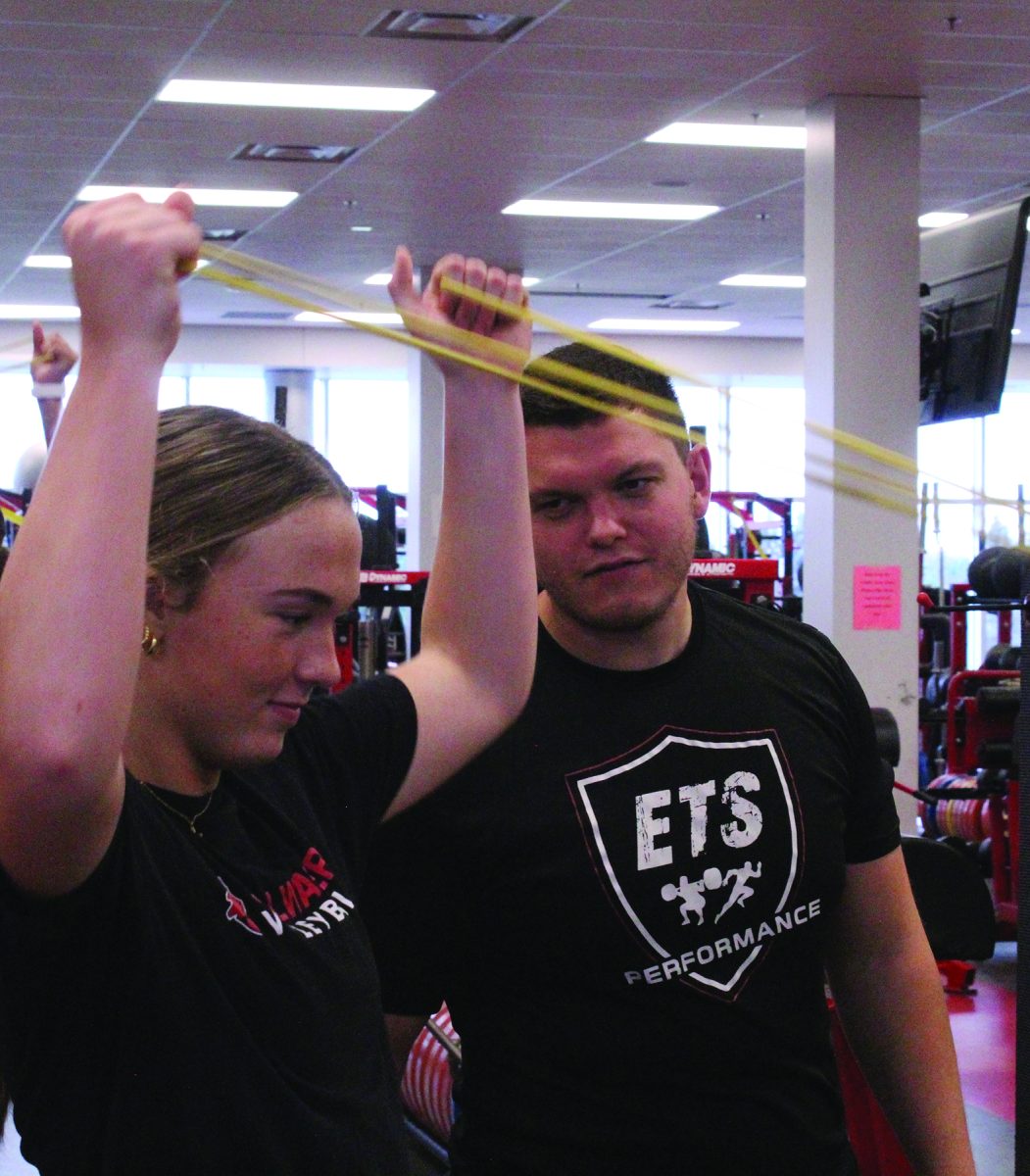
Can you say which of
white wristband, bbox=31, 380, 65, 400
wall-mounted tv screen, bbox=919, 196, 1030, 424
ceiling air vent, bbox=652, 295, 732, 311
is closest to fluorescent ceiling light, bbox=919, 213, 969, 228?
ceiling air vent, bbox=652, 295, 732, 311

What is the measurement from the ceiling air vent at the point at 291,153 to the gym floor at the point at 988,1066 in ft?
16.0

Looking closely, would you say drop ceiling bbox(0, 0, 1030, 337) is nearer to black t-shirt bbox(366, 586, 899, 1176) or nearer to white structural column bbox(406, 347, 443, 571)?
white structural column bbox(406, 347, 443, 571)

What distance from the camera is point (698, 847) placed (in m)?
1.44

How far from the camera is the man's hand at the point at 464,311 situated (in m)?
1.13

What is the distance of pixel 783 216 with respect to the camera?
30.7 feet

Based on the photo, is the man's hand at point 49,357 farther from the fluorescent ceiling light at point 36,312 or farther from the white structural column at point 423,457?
the fluorescent ceiling light at point 36,312

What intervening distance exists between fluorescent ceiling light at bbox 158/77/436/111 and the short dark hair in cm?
548

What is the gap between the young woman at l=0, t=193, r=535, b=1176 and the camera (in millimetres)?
748

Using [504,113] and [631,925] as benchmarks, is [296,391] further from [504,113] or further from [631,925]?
[631,925]

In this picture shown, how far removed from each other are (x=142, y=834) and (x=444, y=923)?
0.56 m

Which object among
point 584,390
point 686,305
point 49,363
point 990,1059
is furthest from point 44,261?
point 584,390

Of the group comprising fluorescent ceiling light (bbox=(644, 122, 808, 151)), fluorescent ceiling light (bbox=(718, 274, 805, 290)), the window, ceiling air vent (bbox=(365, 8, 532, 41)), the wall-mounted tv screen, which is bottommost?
the wall-mounted tv screen

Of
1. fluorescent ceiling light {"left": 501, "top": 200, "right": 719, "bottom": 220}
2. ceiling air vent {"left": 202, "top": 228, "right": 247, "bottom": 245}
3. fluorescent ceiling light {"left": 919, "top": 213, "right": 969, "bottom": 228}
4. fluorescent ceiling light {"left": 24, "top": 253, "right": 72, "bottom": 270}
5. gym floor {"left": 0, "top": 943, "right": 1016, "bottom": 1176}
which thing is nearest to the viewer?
gym floor {"left": 0, "top": 943, "right": 1016, "bottom": 1176}

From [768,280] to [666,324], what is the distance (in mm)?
2426
